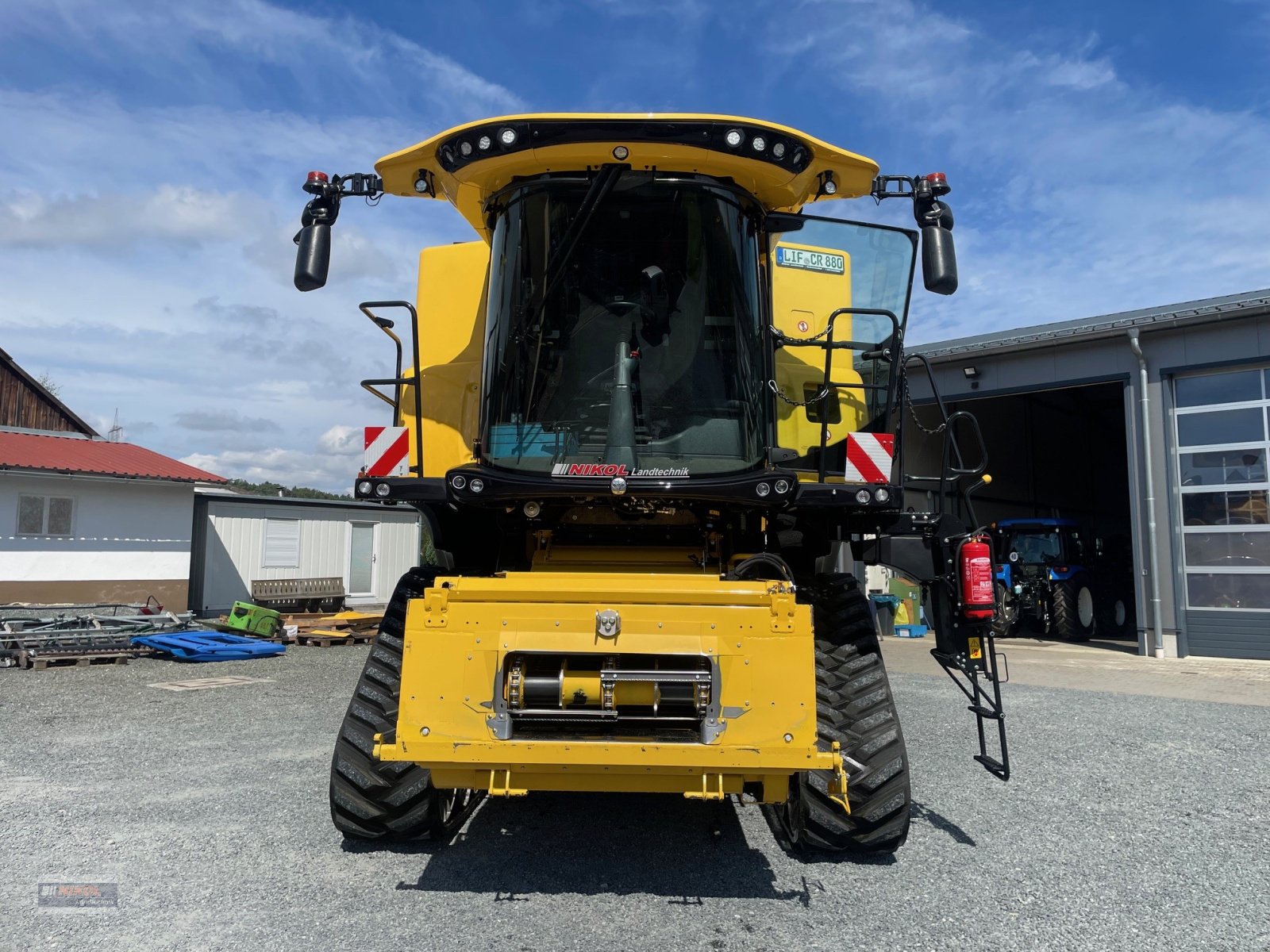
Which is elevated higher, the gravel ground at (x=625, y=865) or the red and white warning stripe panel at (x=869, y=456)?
the red and white warning stripe panel at (x=869, y=456)

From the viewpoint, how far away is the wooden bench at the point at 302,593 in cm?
1705

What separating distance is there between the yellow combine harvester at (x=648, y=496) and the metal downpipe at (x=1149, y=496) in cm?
1049

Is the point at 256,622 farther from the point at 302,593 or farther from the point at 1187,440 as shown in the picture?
the point at 1187,440

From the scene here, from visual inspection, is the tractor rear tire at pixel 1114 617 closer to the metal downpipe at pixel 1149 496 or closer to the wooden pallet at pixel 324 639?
the metal downpipe at pixel 1149 496

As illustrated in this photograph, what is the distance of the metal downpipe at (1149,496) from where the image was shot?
43.0ft

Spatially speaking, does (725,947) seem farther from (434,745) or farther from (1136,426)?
(1136,426)

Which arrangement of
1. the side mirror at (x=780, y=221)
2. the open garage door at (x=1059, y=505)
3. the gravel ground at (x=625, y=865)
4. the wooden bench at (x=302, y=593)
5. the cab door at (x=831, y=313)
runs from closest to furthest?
the gravel ground at (x=625, y=865), the side mirror at (x=780, y=221), the cab door at (x=831, y=313), the open garage door at (x=1059, y=505), the wooden bench at (x=302, y=593)

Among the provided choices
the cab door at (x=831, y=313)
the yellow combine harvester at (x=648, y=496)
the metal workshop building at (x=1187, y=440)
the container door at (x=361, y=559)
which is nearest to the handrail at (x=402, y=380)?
the yellow combine harvester at (x=648, y=496)

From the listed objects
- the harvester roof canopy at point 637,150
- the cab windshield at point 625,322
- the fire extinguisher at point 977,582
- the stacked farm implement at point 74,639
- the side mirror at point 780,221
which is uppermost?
the harvester roof canopy at point 637,150

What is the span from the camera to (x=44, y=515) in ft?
50.4

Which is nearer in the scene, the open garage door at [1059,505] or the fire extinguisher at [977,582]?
the fire extinguisher at [977,582]

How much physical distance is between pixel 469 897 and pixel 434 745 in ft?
2.38

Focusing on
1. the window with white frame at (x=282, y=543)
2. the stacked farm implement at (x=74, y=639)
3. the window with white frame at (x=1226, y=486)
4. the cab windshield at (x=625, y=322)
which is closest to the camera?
the cab windshield at (x=625, y=322)

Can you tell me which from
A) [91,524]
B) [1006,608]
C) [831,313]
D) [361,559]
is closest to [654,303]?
[831,313]
